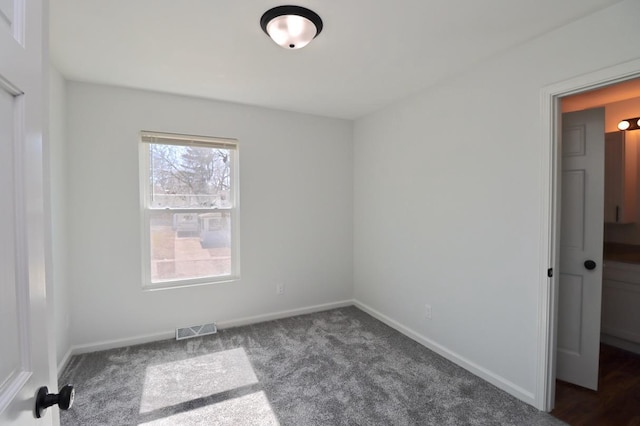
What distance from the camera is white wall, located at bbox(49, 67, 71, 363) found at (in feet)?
7.75

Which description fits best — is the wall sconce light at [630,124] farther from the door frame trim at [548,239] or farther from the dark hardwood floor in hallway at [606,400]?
the dark hardwood floor in hallway at [606,400]

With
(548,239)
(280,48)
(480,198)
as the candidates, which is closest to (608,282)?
(548,239)

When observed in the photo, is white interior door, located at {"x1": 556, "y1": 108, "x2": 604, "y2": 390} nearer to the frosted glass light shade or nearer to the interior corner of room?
the interior corner of room

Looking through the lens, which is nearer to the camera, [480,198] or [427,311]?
[480,198]

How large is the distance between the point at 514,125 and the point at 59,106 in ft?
11.7

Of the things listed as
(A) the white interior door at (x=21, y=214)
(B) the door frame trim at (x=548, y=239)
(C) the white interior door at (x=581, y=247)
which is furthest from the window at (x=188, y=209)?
(C) the white interior door at (x=581, y=247)

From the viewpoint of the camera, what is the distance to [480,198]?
7.96ft

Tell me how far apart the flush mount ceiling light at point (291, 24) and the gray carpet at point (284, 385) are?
2419 millimetres

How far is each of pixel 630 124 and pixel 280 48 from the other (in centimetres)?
343

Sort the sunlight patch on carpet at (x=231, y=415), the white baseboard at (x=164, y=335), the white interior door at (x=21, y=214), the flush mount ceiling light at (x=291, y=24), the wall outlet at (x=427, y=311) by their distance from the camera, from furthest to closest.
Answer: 1. the wall outlet at (x=427, y=311)
2. the white baseboard at (x=164, y=335)
3. the sunlight patch on carpet at (x=231, y=415)
4. the flush mount ceiling light at (x=291, y=24)
5. the white interior door at (x=21, y=214)

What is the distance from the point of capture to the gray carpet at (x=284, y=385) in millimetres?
1980

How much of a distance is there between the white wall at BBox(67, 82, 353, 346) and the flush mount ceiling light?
164 cm

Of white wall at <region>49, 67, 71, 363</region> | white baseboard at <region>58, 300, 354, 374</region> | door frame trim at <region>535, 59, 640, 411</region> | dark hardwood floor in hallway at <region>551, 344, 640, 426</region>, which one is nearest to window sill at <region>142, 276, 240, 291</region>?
white baseboard at <region>58, 300, 354, 374</region>

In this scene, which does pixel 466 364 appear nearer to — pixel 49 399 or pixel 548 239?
pixel 548 239
